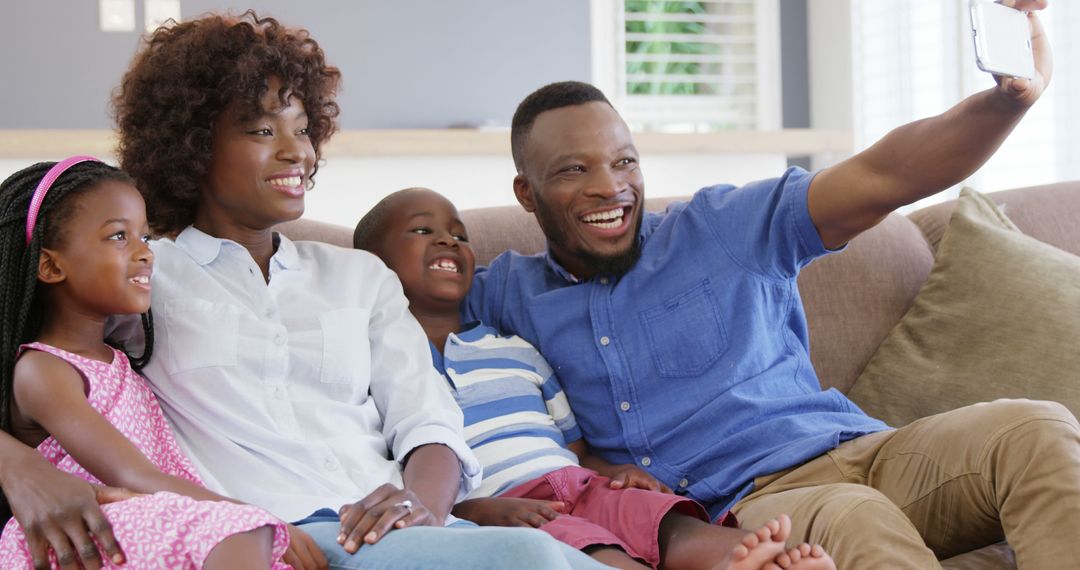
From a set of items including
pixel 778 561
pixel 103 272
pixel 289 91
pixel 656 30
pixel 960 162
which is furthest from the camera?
pixel 656 30

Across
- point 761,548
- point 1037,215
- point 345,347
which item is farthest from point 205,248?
point 1037,215

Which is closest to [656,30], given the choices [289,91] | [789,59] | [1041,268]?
[789,59]

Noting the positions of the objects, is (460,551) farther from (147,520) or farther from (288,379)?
(288,379)

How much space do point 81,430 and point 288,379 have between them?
304mm

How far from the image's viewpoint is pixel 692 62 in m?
5.61

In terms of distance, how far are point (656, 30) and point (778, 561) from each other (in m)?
4.58

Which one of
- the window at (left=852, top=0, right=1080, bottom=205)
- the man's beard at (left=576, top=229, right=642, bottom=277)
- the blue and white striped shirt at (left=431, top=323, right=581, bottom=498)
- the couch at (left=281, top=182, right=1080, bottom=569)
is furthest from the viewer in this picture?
the window at (left=852, top=0, right=1080, bottom=205)

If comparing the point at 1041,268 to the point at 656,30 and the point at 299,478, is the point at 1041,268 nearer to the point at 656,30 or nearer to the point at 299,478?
the point at 299,478

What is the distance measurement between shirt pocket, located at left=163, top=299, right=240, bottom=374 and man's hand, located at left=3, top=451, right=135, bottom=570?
0.86 feet

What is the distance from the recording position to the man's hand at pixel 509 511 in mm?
1500

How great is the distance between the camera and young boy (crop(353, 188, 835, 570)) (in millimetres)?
1448

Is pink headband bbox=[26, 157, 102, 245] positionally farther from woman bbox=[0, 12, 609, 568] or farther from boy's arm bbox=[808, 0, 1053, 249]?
boy's arm bbox=[808, 0, 1053, 249]

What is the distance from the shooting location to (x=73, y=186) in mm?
1396

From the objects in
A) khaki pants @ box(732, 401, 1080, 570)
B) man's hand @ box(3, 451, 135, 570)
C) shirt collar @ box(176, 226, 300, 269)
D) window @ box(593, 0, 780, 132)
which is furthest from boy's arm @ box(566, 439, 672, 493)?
window @ box(593, 0, 780, 132)
